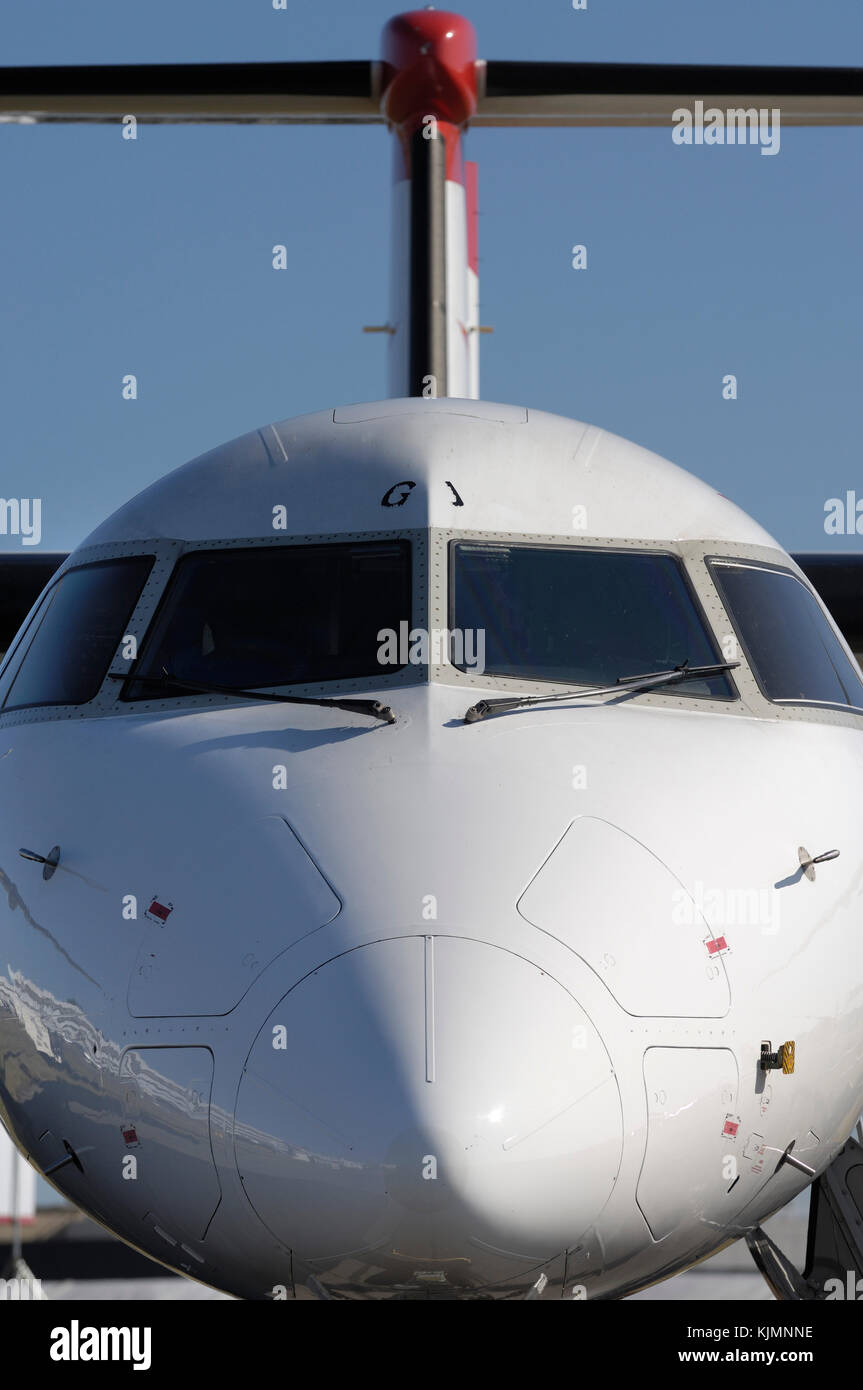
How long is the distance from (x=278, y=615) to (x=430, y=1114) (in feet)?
6.63

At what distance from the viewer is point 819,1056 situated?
13.7 feet

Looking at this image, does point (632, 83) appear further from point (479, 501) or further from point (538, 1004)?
point (538, 1004)

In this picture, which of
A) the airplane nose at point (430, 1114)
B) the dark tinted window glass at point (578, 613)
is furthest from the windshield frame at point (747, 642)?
the airplane nose at point (430, 1114)

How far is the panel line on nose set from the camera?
3.23m

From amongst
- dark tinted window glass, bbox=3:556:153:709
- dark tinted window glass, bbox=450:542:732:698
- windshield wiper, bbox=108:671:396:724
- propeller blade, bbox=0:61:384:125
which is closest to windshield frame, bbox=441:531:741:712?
dark tinted window glass, bbox=450:542:732:698

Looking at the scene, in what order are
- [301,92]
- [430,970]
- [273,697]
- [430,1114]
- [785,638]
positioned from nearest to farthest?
[430,1114] → [430,970] → [273,697] → [785,638] → [301,92]

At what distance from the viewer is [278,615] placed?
15.8 feet

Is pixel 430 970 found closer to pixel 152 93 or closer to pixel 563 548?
pixel 563 548

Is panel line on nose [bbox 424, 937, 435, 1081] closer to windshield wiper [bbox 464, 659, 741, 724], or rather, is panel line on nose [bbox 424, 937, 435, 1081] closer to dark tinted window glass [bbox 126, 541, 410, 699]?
windshield wiper [bbox 464, 659, 741, 724]

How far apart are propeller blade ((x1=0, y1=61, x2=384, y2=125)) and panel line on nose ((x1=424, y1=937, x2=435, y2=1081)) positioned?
28.9 ft

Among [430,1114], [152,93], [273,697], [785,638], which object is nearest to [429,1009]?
Answer: [430,1114]

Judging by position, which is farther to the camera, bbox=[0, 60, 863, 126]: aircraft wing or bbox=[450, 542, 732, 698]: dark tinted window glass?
bbox=[0, 60, 863, 126]: aircraft wing
